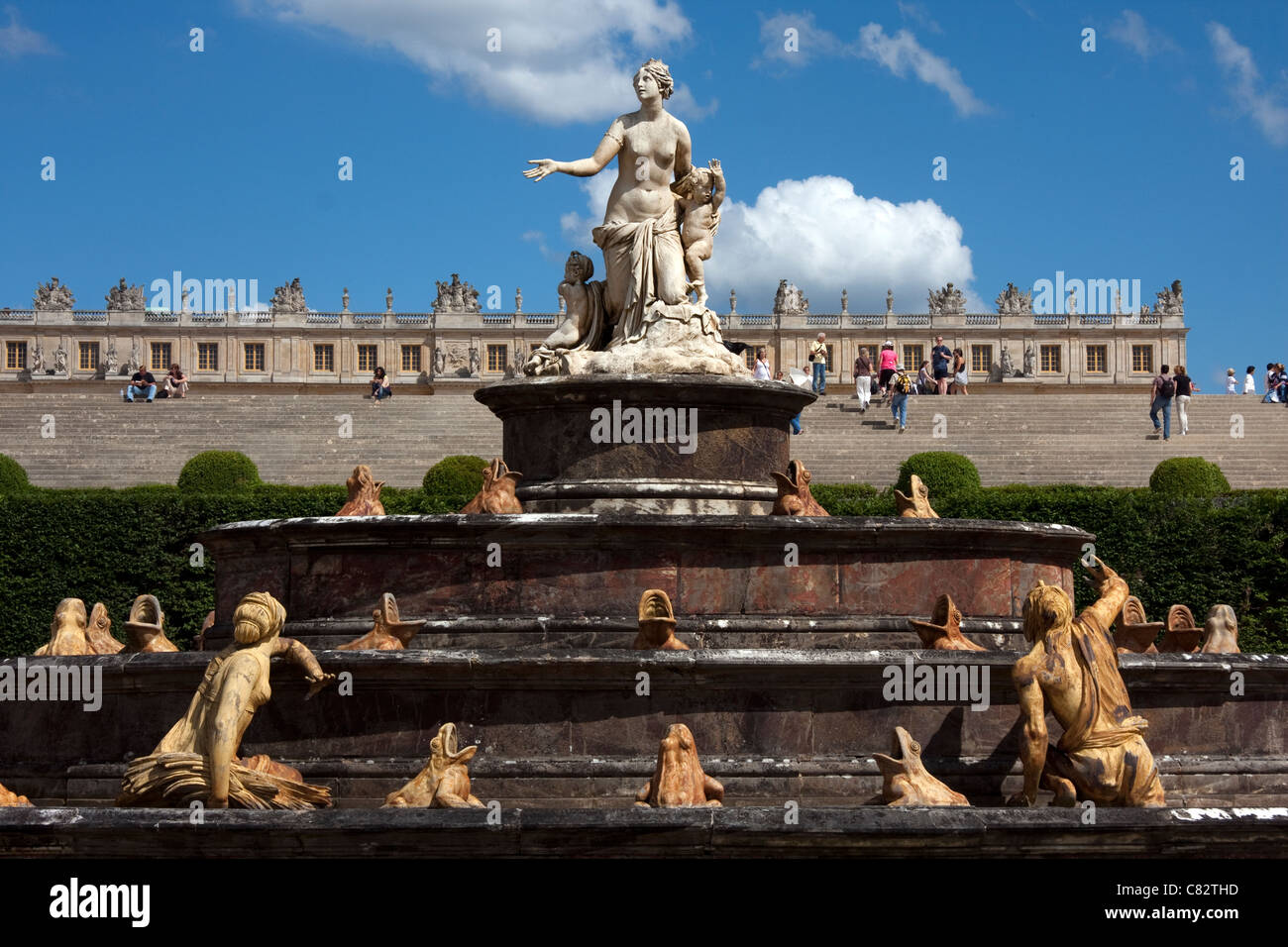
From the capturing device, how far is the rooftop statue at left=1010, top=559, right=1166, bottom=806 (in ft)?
24.4

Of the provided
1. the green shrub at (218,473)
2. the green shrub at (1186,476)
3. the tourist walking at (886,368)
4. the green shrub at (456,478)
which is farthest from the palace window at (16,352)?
the green shrub at (1186,476)

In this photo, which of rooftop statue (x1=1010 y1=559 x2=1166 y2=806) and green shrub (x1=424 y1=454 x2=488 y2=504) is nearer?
rooftop statue (x1=1010 y1=559 x2=1166 y2=806)

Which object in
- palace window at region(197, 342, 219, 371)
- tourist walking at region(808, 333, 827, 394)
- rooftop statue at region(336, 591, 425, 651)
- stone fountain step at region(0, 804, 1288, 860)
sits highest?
palace window at region(197, 342, 219, 371)

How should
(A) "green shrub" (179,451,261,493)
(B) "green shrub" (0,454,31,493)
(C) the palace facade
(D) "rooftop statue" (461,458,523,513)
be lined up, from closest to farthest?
(D) "rooftop statue" (461,458,523,513), (B) "green shrub" (0,454,31,493), (A) "green shrub" (179,451,261,493), (C) the palace facade

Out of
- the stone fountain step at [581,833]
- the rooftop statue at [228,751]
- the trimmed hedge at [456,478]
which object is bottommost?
the stone fountain step at [581,833]

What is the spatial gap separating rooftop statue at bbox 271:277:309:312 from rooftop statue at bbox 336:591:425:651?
65.2 meters

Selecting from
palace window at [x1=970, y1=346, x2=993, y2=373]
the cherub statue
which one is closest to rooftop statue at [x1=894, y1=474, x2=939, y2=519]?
the cherub statue

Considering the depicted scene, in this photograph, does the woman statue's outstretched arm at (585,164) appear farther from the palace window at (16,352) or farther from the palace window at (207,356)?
the palace window at (16,352)

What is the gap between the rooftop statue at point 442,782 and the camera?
7254 mm

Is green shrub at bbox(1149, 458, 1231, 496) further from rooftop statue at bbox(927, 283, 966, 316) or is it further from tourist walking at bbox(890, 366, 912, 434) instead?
rooftop statue at bbox(927, 283, 966, 316)

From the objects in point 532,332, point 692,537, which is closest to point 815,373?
point 692,537

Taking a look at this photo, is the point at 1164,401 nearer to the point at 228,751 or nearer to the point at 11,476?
the point at 11,476

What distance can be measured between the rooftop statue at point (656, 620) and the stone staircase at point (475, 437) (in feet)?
59.9
